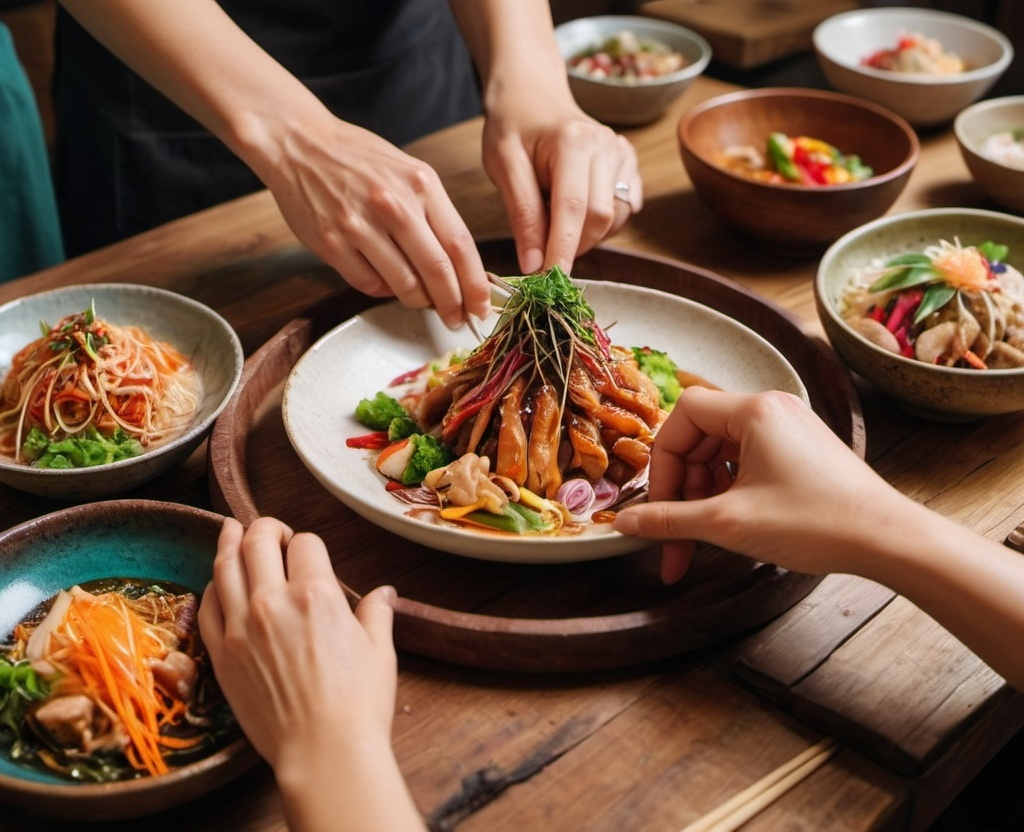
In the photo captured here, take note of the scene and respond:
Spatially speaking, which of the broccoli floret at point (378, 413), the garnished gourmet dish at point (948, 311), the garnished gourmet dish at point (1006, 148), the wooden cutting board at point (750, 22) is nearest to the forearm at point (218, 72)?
the broccoli floret at point (378, 413)

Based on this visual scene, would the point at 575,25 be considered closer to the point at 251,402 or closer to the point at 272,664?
the point at 251,402

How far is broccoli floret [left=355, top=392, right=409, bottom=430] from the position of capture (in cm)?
224

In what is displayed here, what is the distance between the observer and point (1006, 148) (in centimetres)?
346

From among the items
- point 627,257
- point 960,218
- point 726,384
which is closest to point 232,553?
point 726,384

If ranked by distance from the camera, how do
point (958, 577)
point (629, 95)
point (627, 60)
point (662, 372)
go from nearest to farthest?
point (958, 577), point (662, 372), point (629, 95), point (627, 60)

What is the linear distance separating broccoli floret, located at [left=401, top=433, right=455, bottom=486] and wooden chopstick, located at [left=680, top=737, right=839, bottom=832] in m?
0.89

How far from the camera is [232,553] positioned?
160 centimetres

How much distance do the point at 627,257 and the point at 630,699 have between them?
146cm

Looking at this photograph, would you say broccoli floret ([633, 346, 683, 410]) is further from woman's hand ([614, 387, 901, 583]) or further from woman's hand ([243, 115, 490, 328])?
woman's hand ([614, 387, 901, 583])

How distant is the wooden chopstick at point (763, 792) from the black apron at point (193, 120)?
2.82 meters

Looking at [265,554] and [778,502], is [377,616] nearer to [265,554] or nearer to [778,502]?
[265,554]

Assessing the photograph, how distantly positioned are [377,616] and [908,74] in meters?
3.31

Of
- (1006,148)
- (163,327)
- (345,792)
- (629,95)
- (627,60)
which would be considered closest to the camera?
(345,792)

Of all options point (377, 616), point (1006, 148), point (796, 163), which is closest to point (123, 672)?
point (377, 616)
